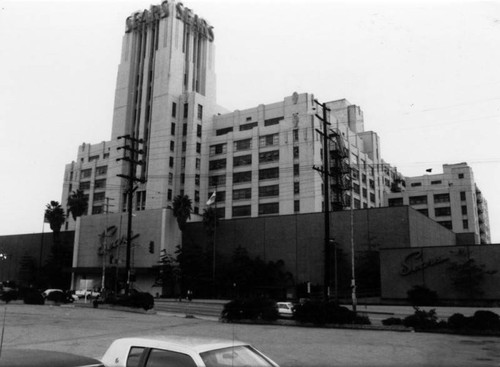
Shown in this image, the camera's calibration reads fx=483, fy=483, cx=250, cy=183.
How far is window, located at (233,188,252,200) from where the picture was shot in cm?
8934

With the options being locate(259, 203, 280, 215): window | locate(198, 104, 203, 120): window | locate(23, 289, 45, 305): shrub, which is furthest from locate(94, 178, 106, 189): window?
locate(23, 289, 45, 305): shrub

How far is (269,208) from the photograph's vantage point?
86.2m

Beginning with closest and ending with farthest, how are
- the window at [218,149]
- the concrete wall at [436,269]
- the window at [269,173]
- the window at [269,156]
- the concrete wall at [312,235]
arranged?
the concrete wall at [436,269], the concrete wall at [312,235], the window at [269,173], the window at [269,156], the window at [218,149]

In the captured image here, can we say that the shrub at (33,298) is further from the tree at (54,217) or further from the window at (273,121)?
the window at (273,121)

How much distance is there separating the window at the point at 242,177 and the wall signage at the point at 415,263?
142ft

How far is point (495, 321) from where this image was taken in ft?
66.4

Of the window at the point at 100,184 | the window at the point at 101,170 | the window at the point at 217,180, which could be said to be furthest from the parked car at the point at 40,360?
the window at the point at 101,170

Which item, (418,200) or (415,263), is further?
(418,200)

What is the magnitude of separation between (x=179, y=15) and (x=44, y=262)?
192 feet

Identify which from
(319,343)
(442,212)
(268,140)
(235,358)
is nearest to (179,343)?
(235,358)

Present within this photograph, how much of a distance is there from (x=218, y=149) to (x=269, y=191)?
16.0m

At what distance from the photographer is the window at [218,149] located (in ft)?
313

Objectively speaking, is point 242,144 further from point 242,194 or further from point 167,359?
point 167,359

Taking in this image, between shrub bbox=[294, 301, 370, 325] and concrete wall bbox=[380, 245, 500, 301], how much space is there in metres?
29.0
